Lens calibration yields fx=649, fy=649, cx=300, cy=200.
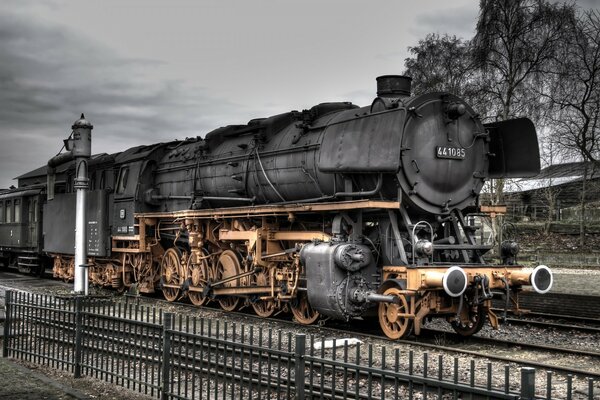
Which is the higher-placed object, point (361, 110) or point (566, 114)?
point (566, 114)

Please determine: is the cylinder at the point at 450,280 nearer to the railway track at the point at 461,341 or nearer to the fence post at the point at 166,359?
the railway track at the point at 461,341

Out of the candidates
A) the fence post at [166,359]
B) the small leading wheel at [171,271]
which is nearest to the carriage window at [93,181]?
the small leading wheel at [171,271]

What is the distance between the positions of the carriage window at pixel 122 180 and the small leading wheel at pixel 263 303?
6.05 metres

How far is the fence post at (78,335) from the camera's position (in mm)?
8047

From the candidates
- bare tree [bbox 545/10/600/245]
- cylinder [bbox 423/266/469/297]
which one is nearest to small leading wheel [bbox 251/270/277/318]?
cylinder [bbox 423/266/469/297]

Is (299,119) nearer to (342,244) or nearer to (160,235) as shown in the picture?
(342,244)

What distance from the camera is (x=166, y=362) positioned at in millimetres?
6492

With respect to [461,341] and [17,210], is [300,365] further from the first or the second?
[17,210]

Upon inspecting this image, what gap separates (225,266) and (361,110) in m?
4.71

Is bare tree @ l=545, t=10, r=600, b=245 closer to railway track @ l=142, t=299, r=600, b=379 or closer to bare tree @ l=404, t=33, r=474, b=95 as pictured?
bare tree @ l=404, t=33, r=474, b=95

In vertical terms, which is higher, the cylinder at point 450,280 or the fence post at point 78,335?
the cylinder at point 450,280

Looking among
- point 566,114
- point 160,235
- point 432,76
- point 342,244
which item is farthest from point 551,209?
point 342,244

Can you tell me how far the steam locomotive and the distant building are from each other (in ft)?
79.0

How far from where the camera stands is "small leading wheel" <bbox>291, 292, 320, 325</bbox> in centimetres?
1163
